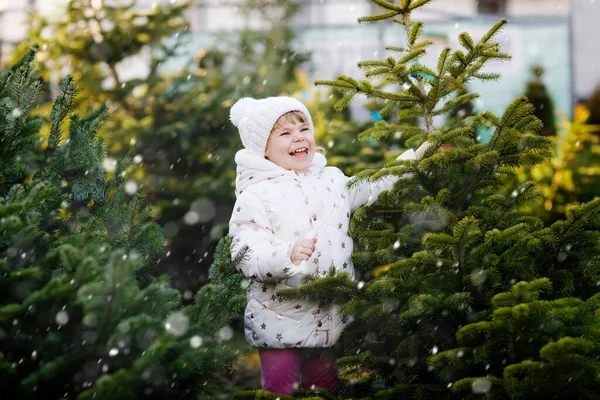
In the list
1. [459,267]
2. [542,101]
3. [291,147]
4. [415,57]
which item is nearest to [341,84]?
[415,57]

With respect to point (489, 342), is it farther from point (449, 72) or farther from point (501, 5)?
point (501, 5)

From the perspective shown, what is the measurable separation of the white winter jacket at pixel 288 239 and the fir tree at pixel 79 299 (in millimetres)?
367

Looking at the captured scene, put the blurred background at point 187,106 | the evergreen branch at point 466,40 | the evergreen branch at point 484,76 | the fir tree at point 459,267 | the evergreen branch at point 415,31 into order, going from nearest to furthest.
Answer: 1. the fir tree at point 459,267
2. the evergreen branch at point 466,40
3. the evergreen branch at point 415,31
4. the evergreen branch at point 484,76
5. the blurred background at point 187,106

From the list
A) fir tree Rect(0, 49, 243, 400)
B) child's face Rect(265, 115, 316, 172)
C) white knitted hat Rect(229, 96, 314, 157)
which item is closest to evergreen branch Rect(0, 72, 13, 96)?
fir tree Rect(0, 49, 243, 400)

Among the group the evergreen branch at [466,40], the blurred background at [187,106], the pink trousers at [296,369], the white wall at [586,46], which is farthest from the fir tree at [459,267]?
the white wall at [586,46]

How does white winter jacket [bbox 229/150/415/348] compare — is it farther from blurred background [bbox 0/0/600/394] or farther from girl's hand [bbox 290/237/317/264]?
blurred background [bbox 0/0/600/394]

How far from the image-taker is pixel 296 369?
313 centimetres

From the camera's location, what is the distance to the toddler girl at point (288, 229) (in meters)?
3.04

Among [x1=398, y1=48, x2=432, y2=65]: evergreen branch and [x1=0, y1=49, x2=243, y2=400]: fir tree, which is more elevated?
[x1=398, y1=48, x2=432, y2=65]: evergreen branch

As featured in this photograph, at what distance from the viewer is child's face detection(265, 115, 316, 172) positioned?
3.23 metres

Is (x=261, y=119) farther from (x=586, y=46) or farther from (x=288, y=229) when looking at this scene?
(x=586, y=46)

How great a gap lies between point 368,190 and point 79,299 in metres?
1.64

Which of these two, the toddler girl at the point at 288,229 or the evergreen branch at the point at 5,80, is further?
the toddler girl at the point at 288,229

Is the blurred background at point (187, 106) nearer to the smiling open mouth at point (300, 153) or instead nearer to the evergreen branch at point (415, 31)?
the smiling open mouth at point (300, 153)
